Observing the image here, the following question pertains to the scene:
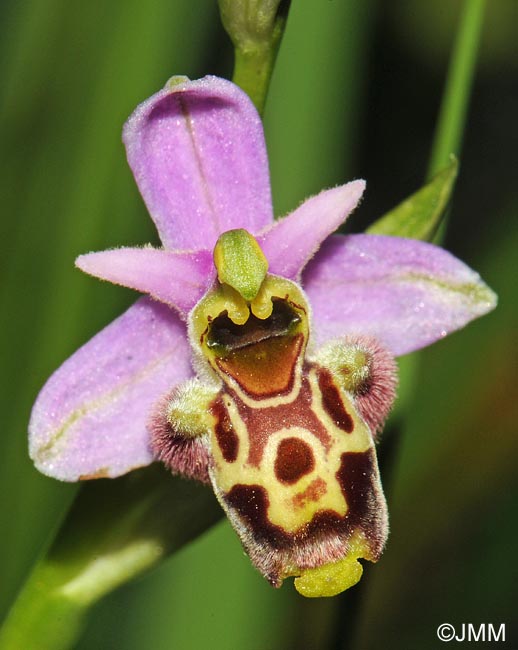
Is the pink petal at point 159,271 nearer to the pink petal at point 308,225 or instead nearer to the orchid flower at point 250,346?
the orchid flower at point 250,346

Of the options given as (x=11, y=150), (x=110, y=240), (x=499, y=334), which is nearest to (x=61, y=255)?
(x=110, y=240)

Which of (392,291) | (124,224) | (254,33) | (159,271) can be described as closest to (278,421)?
(159,271)

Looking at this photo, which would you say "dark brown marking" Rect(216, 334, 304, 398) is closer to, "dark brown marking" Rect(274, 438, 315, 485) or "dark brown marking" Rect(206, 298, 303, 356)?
"dark brown marking" Rect(206, 298, 303, 356)

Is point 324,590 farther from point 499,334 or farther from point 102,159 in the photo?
point 499,334

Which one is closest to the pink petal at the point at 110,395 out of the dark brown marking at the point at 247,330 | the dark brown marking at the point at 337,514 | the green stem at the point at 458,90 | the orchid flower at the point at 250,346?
the orchid flower at the point at 250,346

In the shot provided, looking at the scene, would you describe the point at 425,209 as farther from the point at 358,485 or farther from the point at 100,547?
the point at 100,547
